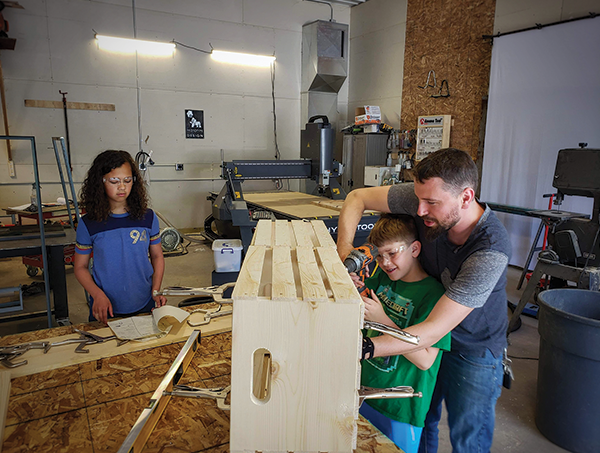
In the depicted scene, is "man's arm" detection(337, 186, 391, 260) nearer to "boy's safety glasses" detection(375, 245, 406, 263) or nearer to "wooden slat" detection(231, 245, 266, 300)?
"boy's safety glasses" detection(375, 245, 406, 263)

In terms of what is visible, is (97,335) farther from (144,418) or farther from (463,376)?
(463,376)

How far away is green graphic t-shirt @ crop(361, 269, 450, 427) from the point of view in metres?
1.32

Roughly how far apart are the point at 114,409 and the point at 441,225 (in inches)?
42.6

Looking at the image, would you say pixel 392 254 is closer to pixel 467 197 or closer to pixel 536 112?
pixel 467 197

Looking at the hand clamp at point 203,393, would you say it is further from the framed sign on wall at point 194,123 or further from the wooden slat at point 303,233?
the framed sign on wall at point 194,123

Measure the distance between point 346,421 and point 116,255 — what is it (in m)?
1.38

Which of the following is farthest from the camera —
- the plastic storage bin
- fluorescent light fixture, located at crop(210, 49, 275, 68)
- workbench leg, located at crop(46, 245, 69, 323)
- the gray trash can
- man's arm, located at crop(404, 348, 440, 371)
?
fluorescent light fixture, located at crop(210, 49, 275, 68)

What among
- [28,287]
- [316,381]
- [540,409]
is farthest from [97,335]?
[28,287]

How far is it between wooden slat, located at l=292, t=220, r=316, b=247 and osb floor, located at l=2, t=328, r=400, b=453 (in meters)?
0.48

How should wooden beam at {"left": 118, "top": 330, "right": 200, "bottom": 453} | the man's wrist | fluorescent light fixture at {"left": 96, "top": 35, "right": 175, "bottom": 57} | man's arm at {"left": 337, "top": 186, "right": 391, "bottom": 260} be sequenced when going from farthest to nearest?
1. fluorescent light fixture at {"left": 96, "top": 35, "right": 175, "bottom": 57}
2. man's arm at {"left": 337, "top": 186, "right": 391, "bottom": 260}
3. the man's wrist
4. wooden beam at {"left": 118, "top": 330, "right": 200, "bottom": 453}

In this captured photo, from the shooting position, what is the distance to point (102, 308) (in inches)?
68.1

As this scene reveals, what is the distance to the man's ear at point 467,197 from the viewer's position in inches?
49.9

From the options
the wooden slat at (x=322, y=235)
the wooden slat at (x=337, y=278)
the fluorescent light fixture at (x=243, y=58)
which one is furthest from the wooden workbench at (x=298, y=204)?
the fluorescent light fixture at (x=243, y=58)

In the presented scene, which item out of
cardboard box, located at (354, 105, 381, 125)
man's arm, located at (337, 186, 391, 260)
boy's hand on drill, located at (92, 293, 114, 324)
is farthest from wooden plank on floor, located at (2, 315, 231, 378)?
cardboard box, located at (354, 105, 381, 125)
